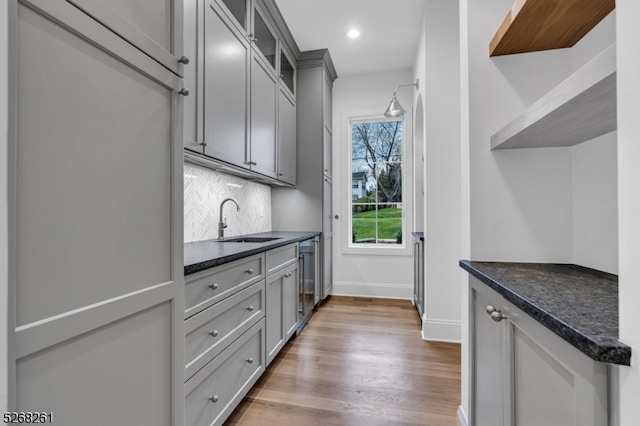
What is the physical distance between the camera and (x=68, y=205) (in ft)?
2.20

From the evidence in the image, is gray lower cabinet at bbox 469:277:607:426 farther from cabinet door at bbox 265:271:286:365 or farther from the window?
the window

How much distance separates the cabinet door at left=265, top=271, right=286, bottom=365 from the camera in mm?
2021

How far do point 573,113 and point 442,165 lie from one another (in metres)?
1.98

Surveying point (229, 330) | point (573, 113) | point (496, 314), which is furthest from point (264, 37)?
point (496, 314)

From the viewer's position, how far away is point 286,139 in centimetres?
316

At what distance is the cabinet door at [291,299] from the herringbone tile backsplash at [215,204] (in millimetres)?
630

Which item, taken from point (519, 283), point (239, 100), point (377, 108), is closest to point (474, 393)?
point (519, 283)

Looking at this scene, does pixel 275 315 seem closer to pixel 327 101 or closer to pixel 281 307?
pixel 281 307

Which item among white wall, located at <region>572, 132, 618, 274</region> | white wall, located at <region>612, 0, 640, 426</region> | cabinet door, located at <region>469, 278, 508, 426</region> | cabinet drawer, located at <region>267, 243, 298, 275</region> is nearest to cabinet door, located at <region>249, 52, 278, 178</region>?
cabinet drawer, located at <region>267, 243, 298, 275</region>

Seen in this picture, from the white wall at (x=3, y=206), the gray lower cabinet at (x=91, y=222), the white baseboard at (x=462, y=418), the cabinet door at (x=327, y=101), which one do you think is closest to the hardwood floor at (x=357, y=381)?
the white baseboard at (x=462, y=418)

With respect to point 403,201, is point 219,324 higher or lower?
lower

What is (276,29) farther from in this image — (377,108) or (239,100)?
(377,108)

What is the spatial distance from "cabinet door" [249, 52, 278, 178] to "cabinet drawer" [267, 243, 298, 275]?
0.66 meters

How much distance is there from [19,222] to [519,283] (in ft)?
3.94
